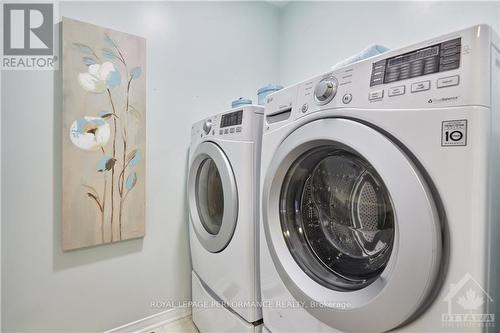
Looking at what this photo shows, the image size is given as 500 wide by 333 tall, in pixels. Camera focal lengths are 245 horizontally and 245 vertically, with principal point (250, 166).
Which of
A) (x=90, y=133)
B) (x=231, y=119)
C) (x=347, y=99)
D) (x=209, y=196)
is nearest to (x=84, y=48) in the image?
(x=90, y=133)

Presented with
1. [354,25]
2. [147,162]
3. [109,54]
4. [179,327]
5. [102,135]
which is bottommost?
[179,327]

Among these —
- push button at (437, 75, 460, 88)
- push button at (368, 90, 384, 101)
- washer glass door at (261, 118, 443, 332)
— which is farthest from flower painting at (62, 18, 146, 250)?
push button at (437, 75, 460, 88)

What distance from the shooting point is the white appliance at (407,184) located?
1.47 ft

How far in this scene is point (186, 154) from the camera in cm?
154

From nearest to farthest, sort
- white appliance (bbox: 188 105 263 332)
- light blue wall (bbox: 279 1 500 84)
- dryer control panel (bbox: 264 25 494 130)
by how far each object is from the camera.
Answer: dryer control panel (bbox: 264 25 494 130), white appliance (bbox: 188 105 263 332), light blue wall (bbox: 279 1 500 84)

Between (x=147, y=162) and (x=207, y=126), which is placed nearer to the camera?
(x=207, y=126)

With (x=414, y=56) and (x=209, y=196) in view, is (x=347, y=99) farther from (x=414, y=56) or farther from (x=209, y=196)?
(x=209, y=196)

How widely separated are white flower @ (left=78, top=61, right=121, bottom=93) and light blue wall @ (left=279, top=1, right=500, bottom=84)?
1.18 meters

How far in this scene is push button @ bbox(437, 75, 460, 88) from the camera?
1.49 ft

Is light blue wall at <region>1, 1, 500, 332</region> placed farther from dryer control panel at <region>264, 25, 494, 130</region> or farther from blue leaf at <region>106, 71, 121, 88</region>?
dryer control panel at <region>264, 25, 494, 130</region>

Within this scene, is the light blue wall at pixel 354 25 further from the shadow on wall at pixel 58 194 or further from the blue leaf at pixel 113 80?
the shadow on wall at pixel 58 194

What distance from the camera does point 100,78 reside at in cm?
124

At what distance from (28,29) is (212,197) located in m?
1.17

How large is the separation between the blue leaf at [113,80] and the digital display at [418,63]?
1.23 m
